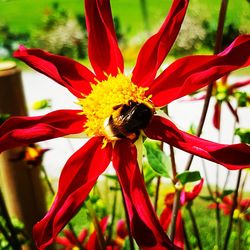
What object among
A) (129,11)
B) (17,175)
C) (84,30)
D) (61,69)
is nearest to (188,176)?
(61,69)

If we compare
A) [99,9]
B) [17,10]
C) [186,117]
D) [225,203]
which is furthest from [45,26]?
[99,9]

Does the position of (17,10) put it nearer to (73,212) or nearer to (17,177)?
(17,177)

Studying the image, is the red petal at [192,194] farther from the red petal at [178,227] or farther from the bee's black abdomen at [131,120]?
the bee's black abdomen at [131,120]

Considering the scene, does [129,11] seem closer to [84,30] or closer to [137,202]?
[84,30]

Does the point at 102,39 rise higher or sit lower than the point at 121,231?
higher

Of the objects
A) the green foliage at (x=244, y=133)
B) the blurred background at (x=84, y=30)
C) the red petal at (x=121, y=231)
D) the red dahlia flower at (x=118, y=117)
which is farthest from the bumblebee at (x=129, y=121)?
the blurred background at (x=84, y=30)
